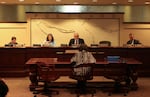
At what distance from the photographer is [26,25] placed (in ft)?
42.3

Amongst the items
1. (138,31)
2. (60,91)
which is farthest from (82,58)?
(138,31)

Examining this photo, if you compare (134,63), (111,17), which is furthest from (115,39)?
(134,63)

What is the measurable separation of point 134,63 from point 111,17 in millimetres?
5625

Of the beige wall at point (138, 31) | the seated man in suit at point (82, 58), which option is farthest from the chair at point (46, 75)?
the beige wall at point (138, 31)

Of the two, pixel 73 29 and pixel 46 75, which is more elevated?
pixel 73 29

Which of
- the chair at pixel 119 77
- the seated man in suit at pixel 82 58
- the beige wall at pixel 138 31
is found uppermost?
the beige wall at pixel 138 31

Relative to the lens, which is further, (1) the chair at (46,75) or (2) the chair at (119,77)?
(2) the chair at (119,77)

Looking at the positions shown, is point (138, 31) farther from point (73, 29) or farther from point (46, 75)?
point (46, 75)

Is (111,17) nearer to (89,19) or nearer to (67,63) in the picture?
(89,19)

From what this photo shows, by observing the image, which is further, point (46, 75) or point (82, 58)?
point (82, 58)

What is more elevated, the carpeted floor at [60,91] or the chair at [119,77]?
the chair at [119,77]

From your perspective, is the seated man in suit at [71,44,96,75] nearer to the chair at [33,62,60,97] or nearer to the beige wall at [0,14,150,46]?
the chair at [33,62,60,97]

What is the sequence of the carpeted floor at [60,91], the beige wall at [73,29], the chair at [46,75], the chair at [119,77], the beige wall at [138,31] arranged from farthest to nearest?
1. the beige wall at [138,31]
2. the beige wall at [73,29]
3. the carpeted floor at [60,91]
4. the chair at [119,77]
5. the chair at [46,75]

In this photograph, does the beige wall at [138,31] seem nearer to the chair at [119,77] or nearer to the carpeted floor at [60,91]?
the carpeted floor at [60,91]
